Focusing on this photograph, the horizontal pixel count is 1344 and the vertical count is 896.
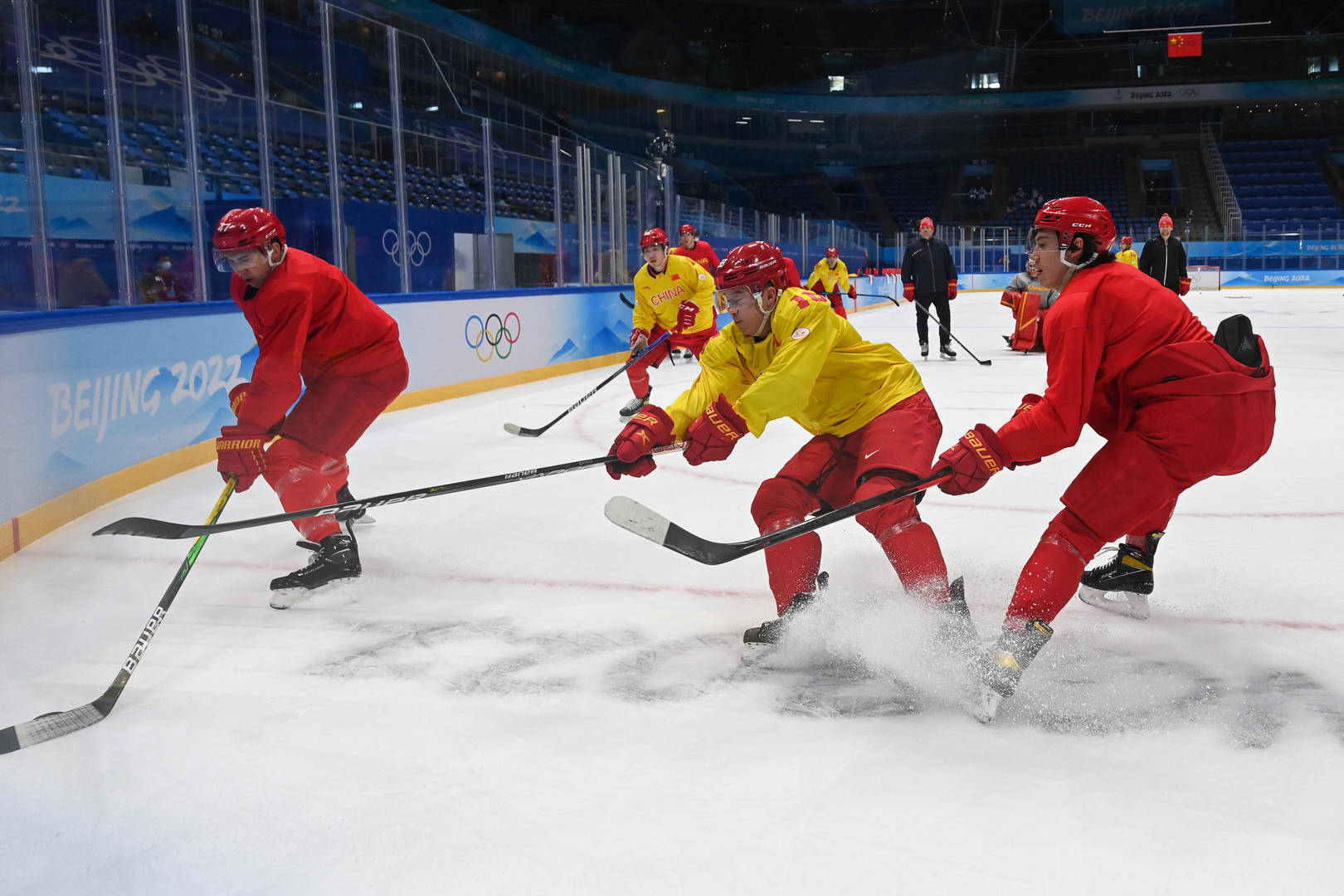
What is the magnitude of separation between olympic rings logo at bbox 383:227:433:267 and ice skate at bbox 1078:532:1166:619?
550cm

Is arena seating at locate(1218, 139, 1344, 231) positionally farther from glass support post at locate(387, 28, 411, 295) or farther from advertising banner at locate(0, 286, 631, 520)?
advertising banner at locate(0, 286, 631, 520)

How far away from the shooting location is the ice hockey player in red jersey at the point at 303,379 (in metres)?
2.87

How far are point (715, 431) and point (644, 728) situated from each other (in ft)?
2.21

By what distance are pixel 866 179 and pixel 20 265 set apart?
3207cm

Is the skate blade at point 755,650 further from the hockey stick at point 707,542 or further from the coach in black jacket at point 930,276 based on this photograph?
the coach in black jacket at point 930,276

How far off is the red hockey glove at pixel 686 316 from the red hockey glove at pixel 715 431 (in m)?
4.01

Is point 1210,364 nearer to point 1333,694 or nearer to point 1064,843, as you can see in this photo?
point 1333,694

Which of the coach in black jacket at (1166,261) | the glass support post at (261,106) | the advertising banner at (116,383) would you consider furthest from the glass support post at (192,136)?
the coach in black jacket at (1166,261)

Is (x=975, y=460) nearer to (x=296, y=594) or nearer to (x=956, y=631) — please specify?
(x=956, y=631)

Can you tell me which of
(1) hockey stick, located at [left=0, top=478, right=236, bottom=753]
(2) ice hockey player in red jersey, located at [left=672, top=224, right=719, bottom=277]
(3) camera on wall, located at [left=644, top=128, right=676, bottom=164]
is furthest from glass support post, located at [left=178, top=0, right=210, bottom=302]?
(3) camera on wall, located at [left=644, top=128, right=676, bottom=164]

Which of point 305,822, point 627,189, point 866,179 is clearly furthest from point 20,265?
point 866,179

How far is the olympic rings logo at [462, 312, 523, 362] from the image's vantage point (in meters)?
7.70

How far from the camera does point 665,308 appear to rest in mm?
6957

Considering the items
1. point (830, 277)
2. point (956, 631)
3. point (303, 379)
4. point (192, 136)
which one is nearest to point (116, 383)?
point (303, 379)
